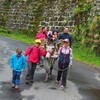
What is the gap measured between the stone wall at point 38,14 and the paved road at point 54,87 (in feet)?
25.8

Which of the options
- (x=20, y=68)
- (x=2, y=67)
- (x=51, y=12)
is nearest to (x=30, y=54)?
(x=20, y=68)

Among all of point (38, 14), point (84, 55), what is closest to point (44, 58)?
point (84, 55)

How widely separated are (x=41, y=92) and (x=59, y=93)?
0.57 metres

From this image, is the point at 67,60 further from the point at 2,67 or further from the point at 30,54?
the point at 2,67

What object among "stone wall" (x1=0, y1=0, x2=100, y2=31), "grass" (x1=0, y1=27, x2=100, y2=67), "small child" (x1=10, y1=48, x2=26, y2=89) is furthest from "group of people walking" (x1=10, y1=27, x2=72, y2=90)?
"stone wall" (x1=0, y1=0, x2=100, y2=31)

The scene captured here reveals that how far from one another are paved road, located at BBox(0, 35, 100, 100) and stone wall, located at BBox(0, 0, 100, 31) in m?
7.86

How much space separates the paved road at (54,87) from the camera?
11.1 m

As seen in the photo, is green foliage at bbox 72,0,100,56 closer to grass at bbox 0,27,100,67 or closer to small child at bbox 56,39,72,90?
grass at bbox 0,27,100,67

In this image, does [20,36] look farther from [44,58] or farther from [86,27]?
[44,58]

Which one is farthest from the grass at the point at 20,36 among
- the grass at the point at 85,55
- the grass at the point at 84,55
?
the grass at the point at 85,55

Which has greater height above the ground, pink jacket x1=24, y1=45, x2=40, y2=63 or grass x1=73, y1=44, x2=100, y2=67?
pink jacket x1=24, y1=45, x2=40, y2=63

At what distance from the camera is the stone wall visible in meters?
24.2

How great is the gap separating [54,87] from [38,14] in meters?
15.0

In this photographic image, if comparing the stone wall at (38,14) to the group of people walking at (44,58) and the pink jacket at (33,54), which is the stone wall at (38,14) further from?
the pink jacket at (33,54)
